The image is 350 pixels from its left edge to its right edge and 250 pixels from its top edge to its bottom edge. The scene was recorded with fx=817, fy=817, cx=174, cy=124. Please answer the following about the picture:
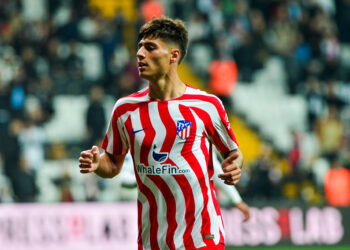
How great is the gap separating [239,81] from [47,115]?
178 inches

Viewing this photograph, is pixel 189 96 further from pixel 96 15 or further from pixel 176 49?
pixel 96 15

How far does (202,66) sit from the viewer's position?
1777cm

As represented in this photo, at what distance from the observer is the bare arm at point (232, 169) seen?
4965mm

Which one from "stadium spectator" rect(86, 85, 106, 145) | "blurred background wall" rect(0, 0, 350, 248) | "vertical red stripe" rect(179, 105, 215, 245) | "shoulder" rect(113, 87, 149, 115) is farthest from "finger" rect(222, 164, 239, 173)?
"stadium spectator" rect(86, 85, 106, 145)

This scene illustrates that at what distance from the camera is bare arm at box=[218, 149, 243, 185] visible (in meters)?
4.96

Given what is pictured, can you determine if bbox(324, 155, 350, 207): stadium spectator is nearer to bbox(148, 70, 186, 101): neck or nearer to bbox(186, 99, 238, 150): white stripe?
bbox(186, 99, 238, 150): white stripe

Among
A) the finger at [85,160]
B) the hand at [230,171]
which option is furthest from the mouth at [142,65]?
the hand at [230,171]

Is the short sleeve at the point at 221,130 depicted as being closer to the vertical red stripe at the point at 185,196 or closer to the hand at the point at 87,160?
the vertical red stripe at the point at 185,196

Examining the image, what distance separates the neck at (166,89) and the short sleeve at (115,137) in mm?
275

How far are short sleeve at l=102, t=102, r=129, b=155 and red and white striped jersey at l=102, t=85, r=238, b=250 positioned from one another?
0.08m

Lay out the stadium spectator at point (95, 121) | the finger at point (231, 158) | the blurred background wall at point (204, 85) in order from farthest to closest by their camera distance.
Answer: the stadium spectator at point (95, 121) < the blurred background wall at point (204, 85) < the finger at point (231, 158)

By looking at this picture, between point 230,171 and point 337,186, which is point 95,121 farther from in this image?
A: point 230,171

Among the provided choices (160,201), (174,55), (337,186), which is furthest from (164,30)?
(337,186)

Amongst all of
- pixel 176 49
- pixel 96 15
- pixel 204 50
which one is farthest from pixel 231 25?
pixel 176 49
